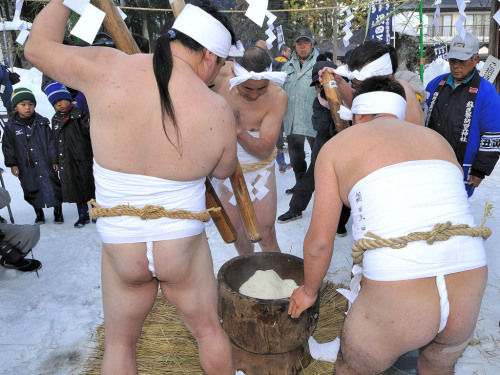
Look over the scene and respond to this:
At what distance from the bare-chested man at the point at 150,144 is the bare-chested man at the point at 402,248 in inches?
19.2

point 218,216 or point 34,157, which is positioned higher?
point 218,216

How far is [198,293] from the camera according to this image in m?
1.71

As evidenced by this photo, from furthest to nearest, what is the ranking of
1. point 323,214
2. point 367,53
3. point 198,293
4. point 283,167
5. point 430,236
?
point 283,167, point 367,53, point 198,293, point 323,214, point 430,236

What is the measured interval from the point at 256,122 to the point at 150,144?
177cm

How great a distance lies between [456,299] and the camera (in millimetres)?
1447

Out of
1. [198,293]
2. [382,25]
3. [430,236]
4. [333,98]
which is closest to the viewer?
[430,236]

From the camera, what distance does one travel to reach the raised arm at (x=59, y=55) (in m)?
1.43

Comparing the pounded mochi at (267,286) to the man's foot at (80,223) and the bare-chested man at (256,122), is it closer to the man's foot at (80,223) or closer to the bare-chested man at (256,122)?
the bare-chested man at (256,122)

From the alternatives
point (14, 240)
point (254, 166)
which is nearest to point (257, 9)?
point (254, 166)

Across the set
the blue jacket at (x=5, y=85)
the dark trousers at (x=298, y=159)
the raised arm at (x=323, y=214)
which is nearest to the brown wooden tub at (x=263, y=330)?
the raised arm at (x=323, y=214)

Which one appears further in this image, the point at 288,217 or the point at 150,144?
the point at 288,217

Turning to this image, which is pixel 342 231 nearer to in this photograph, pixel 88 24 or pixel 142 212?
pixel 142 212

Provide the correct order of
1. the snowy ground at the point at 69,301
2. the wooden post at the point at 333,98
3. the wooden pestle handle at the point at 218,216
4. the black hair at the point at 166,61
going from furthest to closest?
the wooden post at the point at 333,98 < the snowy ground at the point at 69,301 < the wooden pestle handle at the point at 218,216 < the black hair at the point at 166,61

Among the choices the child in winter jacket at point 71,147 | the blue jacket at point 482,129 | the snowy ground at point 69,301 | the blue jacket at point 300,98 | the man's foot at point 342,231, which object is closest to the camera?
the snowy ground at point 69,301
